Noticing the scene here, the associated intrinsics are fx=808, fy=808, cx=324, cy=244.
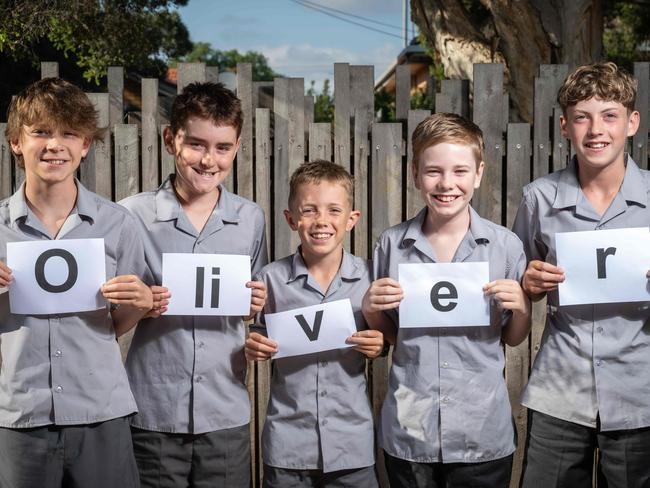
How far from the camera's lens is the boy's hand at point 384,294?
2.96 meters

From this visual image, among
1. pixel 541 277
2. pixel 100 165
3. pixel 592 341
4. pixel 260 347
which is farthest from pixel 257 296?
pixel 100 165

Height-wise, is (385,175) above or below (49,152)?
above

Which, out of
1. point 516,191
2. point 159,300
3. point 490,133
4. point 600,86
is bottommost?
point 159,300

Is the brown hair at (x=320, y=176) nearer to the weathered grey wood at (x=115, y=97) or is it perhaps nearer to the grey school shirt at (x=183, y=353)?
the grey school shirt at (x=183, y=353)

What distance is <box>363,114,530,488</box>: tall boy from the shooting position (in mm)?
2955

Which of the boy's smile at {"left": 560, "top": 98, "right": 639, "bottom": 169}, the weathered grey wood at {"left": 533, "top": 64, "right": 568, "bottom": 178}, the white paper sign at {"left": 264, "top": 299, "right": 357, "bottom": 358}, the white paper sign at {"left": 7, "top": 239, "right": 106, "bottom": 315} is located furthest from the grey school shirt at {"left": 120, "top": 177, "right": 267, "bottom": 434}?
the weathered grey wood at {"left": 533, "top": 64, "right": 568, "bottom": 178}

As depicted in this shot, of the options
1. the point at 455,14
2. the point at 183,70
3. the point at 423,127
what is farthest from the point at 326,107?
the point at 423,127

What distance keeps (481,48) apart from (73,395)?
20.7ft

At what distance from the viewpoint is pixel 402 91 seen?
4.76m

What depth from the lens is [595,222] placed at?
307 cm

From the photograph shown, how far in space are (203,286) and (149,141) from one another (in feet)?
5.66

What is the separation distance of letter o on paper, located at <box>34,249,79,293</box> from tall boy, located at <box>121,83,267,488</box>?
321 millimetres

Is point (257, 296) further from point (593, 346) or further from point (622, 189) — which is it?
point (622, 189)

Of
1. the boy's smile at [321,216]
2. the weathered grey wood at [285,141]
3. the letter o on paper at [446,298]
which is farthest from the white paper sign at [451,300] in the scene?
the weathered grey wood at [285,141]
